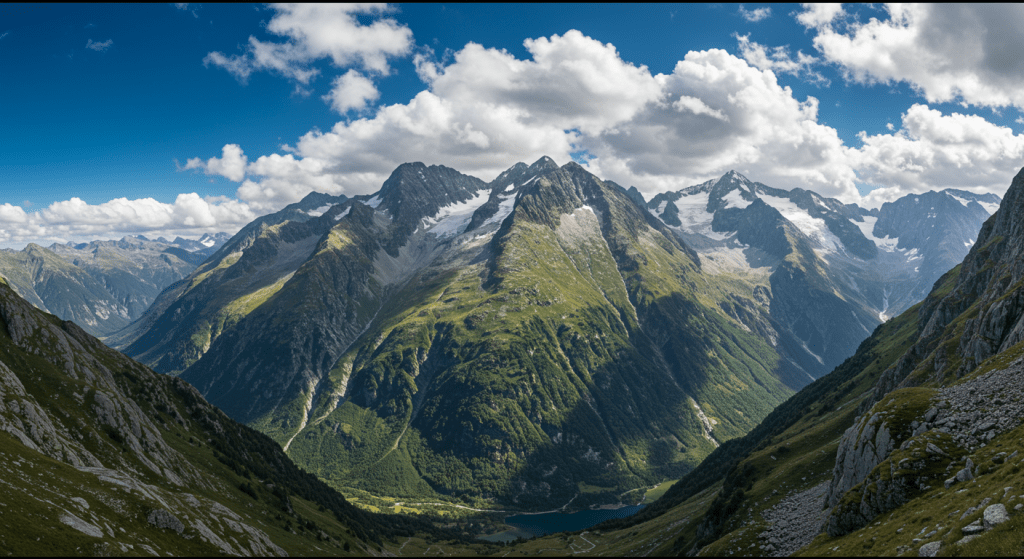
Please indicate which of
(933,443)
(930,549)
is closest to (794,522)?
(933,443)

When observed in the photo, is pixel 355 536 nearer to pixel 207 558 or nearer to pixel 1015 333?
pixel 207 558

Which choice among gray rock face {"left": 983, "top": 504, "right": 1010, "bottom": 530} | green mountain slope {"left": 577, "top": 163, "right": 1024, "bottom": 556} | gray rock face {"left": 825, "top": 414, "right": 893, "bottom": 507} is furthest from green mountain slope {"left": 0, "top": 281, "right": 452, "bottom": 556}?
gray rock face {"left": 825, "top": 414, "right": 893, "bottom": 507}

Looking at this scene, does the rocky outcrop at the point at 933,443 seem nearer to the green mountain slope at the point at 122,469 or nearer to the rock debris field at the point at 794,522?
the rock debris field at the point at 794,522

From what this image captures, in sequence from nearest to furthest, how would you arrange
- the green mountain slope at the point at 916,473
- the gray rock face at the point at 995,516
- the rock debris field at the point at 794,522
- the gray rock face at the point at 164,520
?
Answer: the gray rock face at the point at 995,516
the green mountain slope at the point at 916,473
the rock debris field at the point at 794,522
the gray rock face at the point at 164,520

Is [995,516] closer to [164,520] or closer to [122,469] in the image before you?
[164,520]

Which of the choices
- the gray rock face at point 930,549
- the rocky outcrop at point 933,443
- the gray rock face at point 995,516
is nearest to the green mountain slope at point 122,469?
the gray rock face at point 930,549
